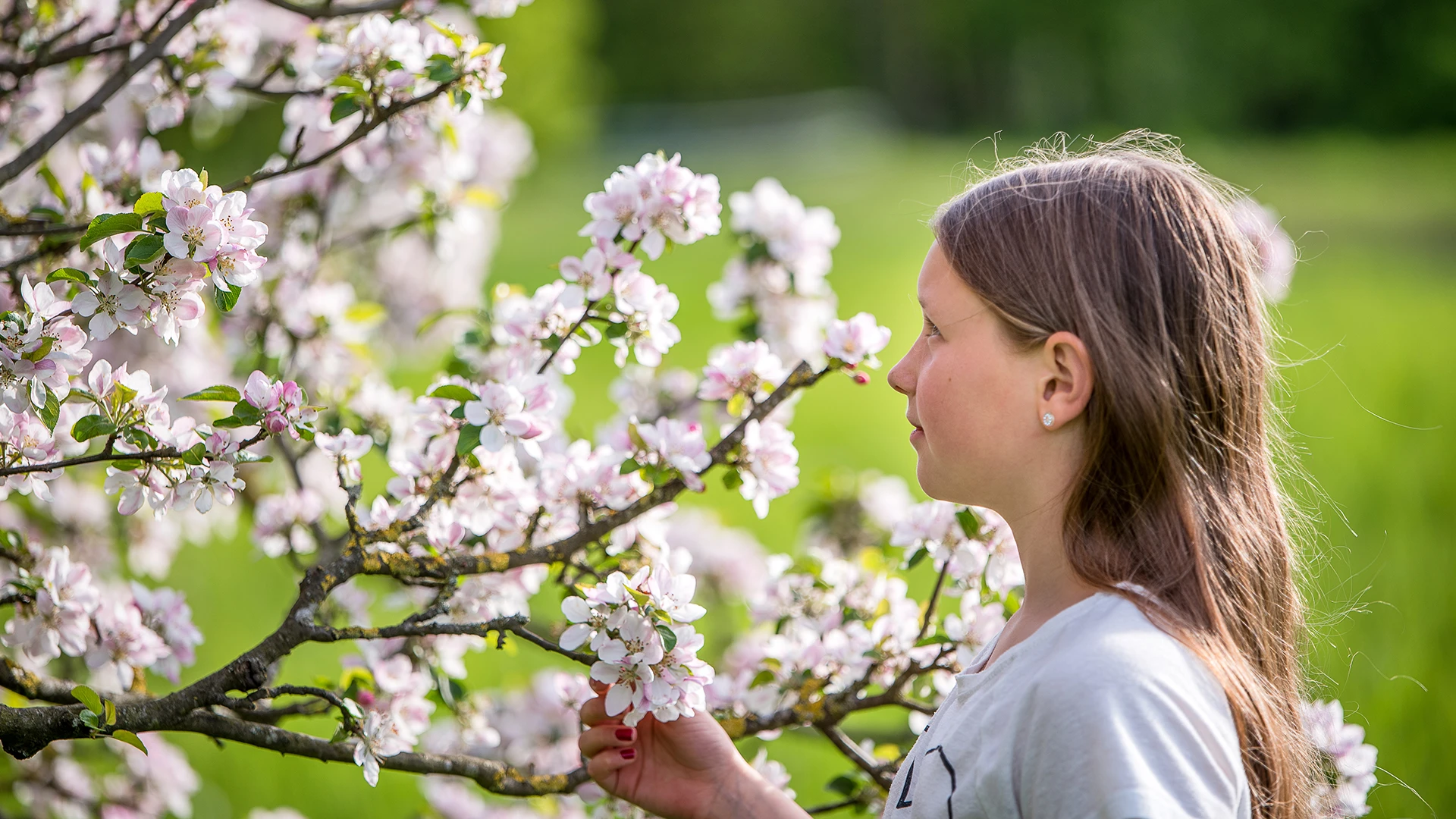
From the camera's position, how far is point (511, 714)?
2459 millimetres

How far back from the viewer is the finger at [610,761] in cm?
137

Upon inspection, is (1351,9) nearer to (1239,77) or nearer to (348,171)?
(1239,77)

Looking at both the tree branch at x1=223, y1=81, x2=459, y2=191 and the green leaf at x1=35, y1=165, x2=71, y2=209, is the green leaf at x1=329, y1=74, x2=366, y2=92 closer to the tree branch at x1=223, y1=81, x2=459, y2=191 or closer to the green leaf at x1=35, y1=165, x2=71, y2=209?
the tree branch at x1=223, y1=81, x2=459, y2=191

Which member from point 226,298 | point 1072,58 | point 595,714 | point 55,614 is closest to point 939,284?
point 595,714

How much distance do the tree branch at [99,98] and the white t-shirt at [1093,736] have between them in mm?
1344

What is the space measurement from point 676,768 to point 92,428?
770mm

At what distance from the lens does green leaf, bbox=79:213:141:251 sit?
1.07 metres

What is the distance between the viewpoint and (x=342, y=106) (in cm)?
149

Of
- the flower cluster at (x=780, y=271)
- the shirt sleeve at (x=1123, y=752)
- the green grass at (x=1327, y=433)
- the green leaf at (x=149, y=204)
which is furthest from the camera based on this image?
the green grass at (x=1327, y=433)

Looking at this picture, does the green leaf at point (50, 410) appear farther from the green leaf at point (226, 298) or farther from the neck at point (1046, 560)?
the neck at point (1046, 560)

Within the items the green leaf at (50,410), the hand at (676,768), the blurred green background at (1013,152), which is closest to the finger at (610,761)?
the hand at (676,768)

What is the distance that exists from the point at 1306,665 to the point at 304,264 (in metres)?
1.90

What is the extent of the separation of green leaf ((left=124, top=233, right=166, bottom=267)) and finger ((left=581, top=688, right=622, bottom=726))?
0.69 m

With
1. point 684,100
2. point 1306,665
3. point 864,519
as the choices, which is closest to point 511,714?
point 864,519
